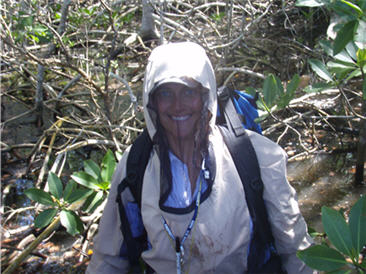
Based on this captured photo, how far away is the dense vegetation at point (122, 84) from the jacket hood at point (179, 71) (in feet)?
2.38

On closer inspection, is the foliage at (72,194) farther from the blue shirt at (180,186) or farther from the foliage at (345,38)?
the foliage at (345,38)

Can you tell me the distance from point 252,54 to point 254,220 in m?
3.58

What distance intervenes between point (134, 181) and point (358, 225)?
1036mm

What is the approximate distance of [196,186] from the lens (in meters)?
1.80

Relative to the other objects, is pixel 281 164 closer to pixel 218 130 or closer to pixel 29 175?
pixel 218 130

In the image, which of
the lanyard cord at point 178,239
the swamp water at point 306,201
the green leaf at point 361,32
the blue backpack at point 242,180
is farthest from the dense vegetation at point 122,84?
the lanyard cord at point 178,239

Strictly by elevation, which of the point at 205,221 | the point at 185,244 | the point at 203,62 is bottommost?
the point at 185,244

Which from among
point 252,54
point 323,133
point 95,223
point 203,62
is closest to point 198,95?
point 203,62

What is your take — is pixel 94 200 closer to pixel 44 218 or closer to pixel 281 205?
pixel 44 218

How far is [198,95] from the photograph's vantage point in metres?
1.76

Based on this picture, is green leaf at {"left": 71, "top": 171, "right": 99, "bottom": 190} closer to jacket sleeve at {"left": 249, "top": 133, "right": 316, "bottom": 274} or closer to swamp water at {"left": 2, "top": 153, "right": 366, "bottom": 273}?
swamp water at {"left": 2, "top": 153, "right": 366, "bottom": 273}

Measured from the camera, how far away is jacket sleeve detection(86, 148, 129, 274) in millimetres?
1920

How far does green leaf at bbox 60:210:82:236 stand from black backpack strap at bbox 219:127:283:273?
4.01 ft

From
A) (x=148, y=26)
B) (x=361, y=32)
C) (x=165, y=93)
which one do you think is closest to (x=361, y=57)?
(x=361, y=32)
